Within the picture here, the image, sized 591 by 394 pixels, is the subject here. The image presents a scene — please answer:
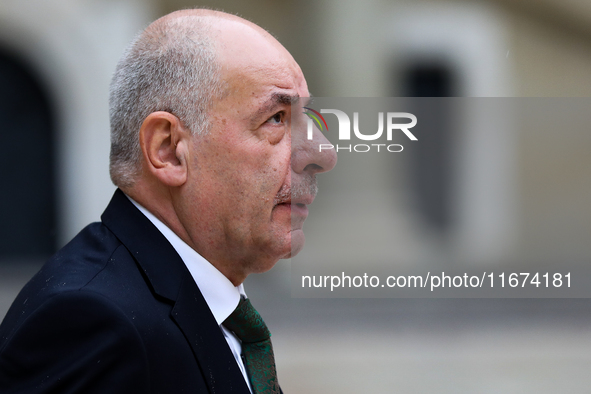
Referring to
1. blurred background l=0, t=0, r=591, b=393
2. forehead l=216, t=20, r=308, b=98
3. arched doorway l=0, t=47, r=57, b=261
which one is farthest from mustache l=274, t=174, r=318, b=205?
arched doorway l=0, t=47, r=57, b=261

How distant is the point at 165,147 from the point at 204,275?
0.36 m

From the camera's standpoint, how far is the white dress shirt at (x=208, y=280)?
149 centimetres

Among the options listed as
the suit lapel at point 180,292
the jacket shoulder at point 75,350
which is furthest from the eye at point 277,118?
the jacket shoulder at point 75,350

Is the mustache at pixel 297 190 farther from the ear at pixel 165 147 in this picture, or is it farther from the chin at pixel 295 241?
the ear at pixel 165 147

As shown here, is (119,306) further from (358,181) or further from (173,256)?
(358,181)

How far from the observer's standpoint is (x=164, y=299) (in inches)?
51.0

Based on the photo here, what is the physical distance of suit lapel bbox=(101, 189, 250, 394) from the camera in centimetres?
129

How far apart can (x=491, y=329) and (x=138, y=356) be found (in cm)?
478

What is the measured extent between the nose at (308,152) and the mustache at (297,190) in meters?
0.03

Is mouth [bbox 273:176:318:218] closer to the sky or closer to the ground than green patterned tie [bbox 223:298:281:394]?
closer to the sky

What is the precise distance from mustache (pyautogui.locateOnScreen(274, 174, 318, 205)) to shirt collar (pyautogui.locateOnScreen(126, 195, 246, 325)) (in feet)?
0.86

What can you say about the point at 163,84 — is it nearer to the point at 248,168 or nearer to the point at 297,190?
the point at 248,168

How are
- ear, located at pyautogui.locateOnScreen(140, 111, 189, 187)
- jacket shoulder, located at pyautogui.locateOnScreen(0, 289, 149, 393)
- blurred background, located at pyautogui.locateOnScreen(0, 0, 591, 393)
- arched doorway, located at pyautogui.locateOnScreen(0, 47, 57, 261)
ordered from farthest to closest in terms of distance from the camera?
arched doorway, located at pyautogui.locateOnScreen(0, 47, 57, 261), blurred background, located at pyautogui.locateOnScreen(0, 0, 591, 393), ear, located at pyautogui.locateOnScreen(140, 111, 189, 187), jacket shoulder, located at pyautogui.locateOnScreen(0, 289, 149, 393)

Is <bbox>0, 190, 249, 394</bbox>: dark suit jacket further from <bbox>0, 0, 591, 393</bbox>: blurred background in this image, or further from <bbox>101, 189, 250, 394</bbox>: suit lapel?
<bbox>0, 0, 591, 393</bbox>: blurred background
